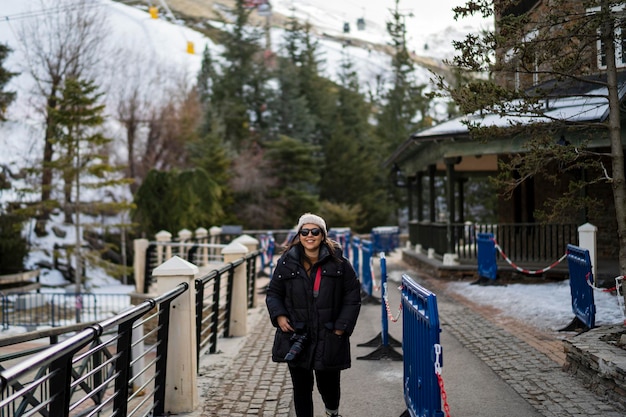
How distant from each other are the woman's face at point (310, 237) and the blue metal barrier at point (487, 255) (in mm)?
11970

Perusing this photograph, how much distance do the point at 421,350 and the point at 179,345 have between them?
2343mm

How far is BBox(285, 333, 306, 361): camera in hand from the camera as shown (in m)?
4.88

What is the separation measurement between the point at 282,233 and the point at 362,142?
27035mm

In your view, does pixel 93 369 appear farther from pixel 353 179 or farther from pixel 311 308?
pixel 353 179

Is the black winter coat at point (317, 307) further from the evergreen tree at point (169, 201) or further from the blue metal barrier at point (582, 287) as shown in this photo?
the evergreen tree at point (169, 201)

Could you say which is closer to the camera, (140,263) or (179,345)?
(179,345)

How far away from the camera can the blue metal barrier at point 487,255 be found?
16422 mm

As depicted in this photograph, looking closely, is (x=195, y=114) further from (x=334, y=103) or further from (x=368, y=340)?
(x=368, y=340)

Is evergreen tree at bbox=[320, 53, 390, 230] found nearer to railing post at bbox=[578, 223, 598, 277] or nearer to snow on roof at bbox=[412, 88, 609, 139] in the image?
snow on roof at bbox=[412, 88, 609, 139]

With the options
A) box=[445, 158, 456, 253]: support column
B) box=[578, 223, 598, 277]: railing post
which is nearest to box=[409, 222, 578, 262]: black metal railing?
box=[445, 158, 456, 253]: support column

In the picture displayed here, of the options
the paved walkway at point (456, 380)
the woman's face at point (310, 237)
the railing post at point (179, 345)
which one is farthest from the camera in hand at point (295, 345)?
the paved walkway at point (456, 380)

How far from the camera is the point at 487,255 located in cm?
1653

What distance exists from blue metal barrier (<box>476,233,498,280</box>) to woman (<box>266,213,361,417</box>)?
1186 centimetres

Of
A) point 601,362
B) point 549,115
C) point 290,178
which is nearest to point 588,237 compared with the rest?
point 549,115
